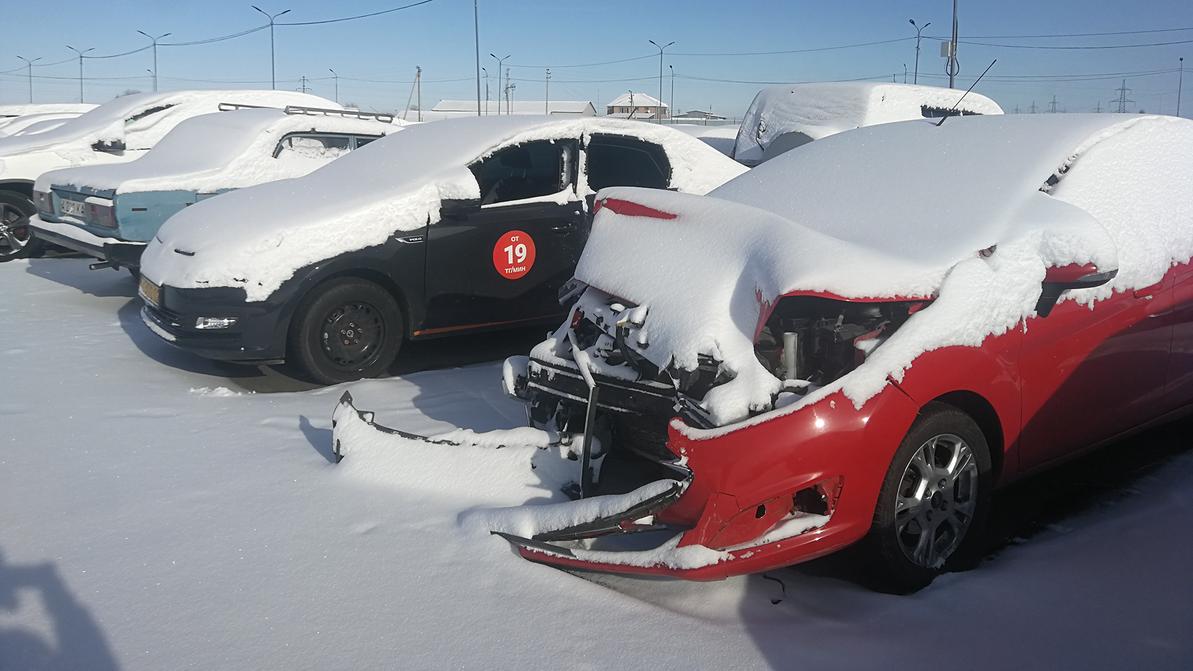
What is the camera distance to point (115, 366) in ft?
19.7

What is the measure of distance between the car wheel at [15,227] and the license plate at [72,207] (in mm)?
2376

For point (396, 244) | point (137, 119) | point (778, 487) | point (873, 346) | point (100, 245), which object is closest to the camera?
point (778, 487)

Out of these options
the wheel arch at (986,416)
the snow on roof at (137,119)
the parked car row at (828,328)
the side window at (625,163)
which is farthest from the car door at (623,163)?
the snow on roof at (137,119)

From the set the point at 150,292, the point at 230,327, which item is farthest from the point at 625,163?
the point at 150,292

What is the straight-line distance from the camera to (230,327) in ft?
17.4

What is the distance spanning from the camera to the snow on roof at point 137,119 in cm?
1046

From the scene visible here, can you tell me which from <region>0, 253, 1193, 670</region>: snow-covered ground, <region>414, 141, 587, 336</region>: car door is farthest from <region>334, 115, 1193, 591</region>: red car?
<region>414, 141, 587, 336</region>: car door

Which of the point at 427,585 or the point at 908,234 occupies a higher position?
the point at 908,234

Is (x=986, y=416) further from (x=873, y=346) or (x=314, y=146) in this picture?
(x=314, y=146)

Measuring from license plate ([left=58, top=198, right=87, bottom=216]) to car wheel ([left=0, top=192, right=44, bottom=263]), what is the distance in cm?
238

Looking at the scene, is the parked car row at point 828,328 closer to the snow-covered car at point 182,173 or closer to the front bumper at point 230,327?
the front bumper at point 230,327

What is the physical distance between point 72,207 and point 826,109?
1072 centimetres

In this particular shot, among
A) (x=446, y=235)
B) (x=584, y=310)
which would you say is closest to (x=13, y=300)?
(x=446, y=235)

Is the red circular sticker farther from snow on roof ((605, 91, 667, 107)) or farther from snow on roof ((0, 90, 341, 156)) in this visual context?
snow on roof ((605, 91, 667, 107))
